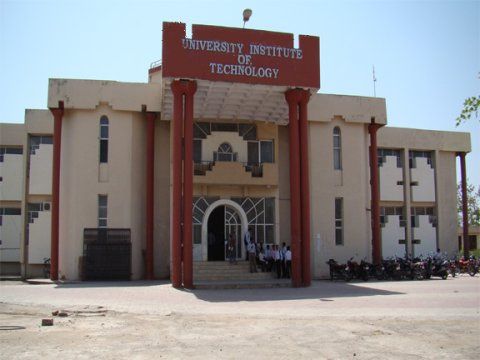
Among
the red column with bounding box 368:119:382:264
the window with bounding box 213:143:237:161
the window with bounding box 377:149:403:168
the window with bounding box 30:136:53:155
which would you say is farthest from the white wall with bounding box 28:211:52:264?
the window with bounding box 377:149:403:168

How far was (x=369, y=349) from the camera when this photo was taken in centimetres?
903

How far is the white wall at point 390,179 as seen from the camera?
1261 inches

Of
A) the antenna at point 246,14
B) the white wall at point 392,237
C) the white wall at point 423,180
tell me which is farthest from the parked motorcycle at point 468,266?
the antenna at point 246,14

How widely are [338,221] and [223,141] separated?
23.6ft

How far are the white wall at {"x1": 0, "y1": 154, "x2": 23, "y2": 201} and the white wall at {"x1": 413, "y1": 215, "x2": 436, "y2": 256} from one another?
23.4m

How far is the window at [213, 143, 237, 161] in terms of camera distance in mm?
26625

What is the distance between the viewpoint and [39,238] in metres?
28.5

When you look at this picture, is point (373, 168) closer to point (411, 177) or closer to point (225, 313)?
point (411, 177)

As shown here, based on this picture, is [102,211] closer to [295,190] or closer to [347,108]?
[295,190]

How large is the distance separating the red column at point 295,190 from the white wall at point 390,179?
1181 cm

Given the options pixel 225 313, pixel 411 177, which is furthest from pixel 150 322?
pixel 411 177

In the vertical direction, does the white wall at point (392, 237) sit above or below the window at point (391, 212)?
below

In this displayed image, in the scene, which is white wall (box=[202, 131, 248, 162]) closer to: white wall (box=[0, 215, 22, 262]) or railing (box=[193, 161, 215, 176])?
railing (box=[193, 161, 215, 176])

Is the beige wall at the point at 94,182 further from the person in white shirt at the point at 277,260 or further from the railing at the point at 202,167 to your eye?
the person in white shirt at the point at 277,260
